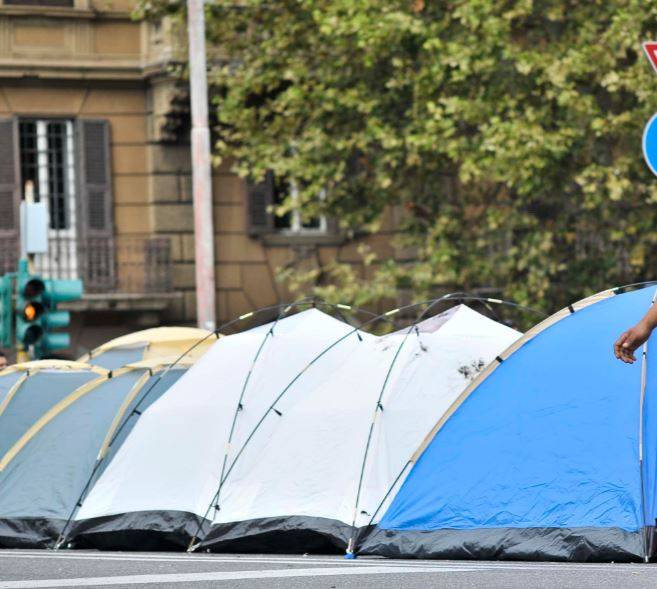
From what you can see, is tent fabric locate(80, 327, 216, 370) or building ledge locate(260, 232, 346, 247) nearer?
tent fabric locate(80, 327, 216, 370)

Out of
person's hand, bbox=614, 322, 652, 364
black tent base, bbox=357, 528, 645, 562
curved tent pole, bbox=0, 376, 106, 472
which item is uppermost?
person's hand, bbox=614, 322, 652, 364

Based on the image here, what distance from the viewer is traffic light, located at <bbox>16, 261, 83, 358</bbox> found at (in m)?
17.9

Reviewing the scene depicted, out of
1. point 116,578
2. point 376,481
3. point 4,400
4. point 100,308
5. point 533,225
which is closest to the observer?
point 116,578

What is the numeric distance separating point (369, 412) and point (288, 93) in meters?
10.5

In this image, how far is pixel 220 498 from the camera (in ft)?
41.2

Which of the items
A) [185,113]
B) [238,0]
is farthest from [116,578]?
[185,113]

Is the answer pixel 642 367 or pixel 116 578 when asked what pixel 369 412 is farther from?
pixel 116 578

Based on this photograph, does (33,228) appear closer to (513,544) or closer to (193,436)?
(193,436)

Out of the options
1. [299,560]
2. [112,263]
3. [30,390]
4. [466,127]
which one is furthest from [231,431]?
[112,263]

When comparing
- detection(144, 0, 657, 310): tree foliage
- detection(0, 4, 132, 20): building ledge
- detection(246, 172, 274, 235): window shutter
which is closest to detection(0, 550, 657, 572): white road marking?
detection(144, 0, 657, 310): tree foliage

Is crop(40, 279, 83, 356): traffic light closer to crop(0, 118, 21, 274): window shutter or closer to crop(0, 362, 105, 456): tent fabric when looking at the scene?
crop(0, 362, 105, 456): tent fabric

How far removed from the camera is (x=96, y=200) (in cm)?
2627

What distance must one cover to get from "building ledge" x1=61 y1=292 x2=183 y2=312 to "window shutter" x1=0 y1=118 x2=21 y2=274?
1.22 m

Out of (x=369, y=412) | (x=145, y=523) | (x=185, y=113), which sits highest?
(x=185, y=113)
